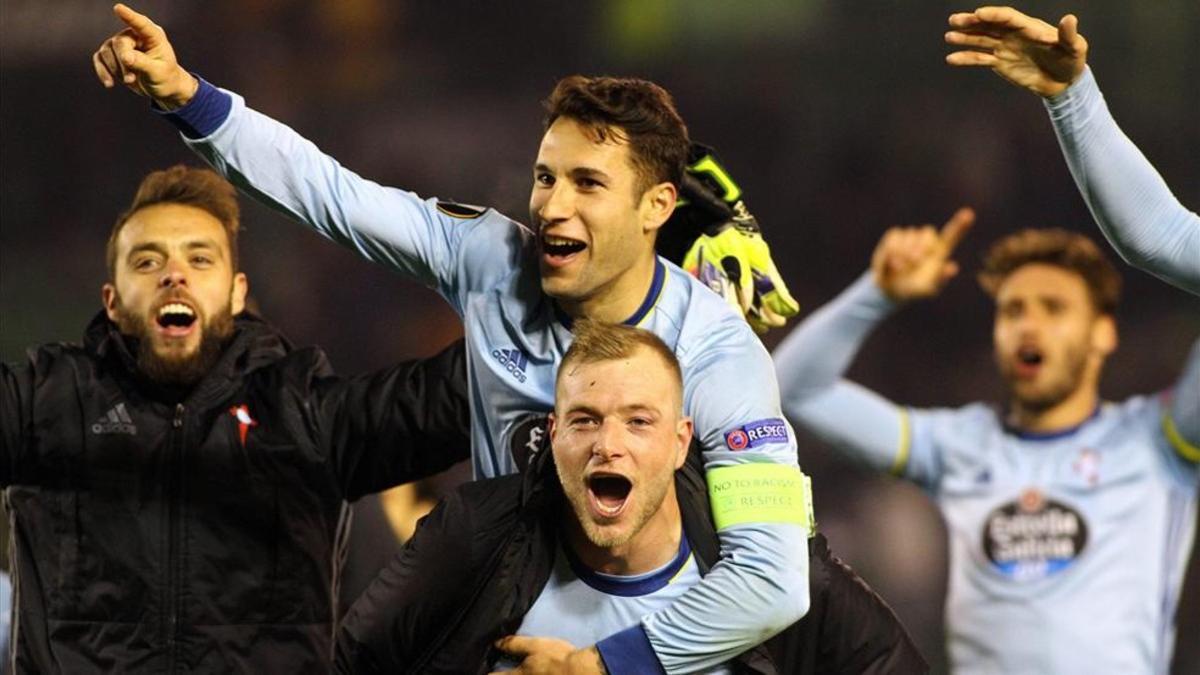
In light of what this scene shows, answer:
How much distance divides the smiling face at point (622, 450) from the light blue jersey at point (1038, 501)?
8.06ft

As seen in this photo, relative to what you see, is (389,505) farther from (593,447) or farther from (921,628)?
(593,447)

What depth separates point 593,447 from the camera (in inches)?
111

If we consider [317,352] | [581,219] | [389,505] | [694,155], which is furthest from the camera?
[389,505]

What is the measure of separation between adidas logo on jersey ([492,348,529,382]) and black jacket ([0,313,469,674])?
399mm

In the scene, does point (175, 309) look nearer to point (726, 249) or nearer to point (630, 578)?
point (726, 249)

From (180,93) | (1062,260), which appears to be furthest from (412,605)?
Result: (1062,260)

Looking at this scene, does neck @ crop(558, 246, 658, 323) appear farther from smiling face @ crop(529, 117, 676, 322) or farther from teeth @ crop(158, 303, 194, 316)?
teeth @ crop(158, 303, 194, 316)

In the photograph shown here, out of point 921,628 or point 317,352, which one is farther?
point 921,628

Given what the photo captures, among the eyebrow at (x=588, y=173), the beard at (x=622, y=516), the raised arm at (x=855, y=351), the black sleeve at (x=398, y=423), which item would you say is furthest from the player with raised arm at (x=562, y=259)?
the raised arm at (x=855, y=351)

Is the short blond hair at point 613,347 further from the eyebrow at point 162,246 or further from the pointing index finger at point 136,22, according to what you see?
the eyebrow at point 162,246

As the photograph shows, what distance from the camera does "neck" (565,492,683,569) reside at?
285cm

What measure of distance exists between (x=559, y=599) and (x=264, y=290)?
112 inches

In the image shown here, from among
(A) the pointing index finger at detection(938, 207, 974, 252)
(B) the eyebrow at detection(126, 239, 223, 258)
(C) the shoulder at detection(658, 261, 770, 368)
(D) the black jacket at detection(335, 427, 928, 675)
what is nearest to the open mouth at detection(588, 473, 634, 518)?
(D) the black jacket at detection(335, 427, 928, 675)

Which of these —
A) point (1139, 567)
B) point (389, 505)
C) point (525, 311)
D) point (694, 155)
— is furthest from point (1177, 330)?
point (525, 311)
